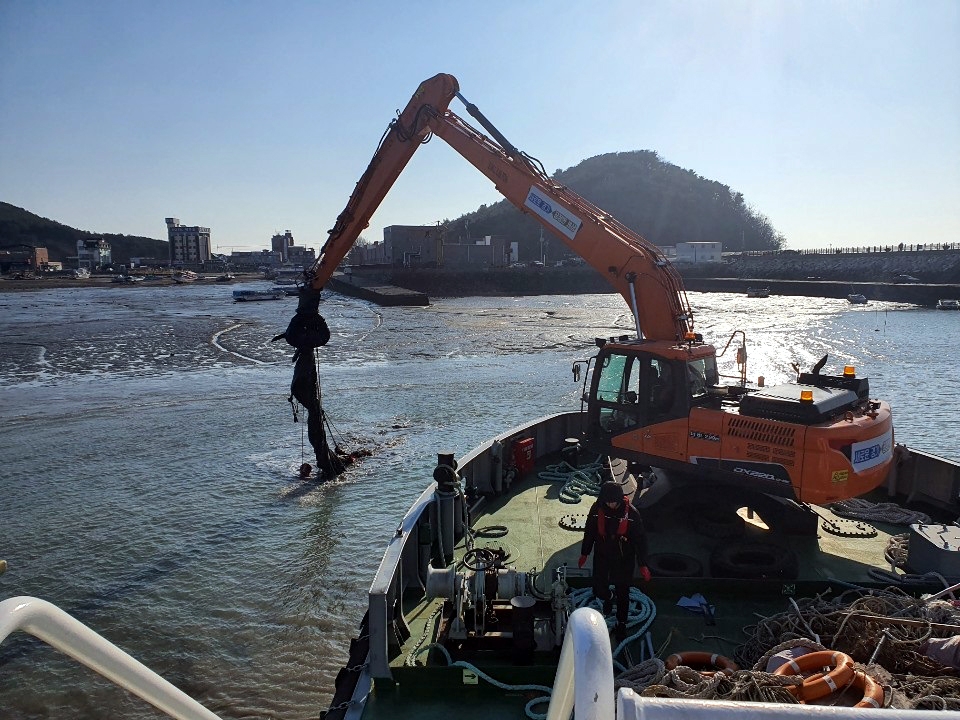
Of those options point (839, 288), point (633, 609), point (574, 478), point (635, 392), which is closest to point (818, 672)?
point (633, 609)

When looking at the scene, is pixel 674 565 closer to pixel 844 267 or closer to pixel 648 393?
pixel 648 393

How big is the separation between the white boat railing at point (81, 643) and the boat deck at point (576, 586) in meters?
3.71

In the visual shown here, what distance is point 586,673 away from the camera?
1.70 metres

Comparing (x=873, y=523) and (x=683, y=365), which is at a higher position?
(x=683, y=365)

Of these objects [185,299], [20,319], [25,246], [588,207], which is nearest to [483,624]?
[588,207]

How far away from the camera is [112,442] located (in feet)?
67.9

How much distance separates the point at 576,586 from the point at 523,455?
12.3ft

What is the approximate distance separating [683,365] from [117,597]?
9.85 m

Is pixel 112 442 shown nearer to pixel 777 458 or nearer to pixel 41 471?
pixel 41 471

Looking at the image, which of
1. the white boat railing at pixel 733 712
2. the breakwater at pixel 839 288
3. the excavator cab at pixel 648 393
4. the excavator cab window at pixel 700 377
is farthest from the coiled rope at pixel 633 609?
the breakwater at pixel 839 288

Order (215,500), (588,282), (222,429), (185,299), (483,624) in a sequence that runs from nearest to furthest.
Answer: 1. (483,624)
2. (215,500)
3. (222,429)
4. (185,299)
5. (588,282)

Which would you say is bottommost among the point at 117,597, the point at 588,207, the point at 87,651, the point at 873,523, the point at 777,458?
the point at 117,597

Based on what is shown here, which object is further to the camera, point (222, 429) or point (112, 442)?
point (222, 429)

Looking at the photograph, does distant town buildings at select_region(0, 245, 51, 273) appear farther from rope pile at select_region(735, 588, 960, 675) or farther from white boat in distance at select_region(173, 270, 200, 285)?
rope pile at select_region(735, 588, 960, 675)
